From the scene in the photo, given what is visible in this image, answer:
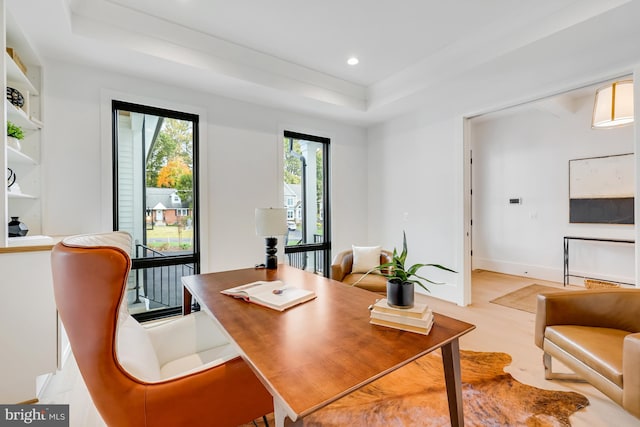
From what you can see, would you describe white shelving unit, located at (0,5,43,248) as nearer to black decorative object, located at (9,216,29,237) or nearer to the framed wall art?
black decorative object, located at (9,216,29,237)

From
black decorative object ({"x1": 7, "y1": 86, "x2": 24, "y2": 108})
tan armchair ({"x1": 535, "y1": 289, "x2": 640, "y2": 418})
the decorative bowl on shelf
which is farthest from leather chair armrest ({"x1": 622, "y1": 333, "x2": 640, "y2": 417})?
black decorative object ({"x1": 7, "y1": 86, "x2": 24, "y2": 108})

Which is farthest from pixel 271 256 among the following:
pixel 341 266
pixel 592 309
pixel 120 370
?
pixel 592 309

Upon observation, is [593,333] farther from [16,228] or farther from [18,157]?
[18,157]

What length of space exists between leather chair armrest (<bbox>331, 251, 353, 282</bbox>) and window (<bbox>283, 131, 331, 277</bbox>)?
873mm

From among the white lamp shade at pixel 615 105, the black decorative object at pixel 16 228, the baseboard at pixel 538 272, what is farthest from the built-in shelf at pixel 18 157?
the baseboard at pixel 538 272

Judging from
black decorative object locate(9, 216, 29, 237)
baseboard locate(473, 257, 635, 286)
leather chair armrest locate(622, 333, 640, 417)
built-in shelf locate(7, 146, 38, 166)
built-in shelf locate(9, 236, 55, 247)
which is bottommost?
baseboard locate(473, 257, 635, 286)

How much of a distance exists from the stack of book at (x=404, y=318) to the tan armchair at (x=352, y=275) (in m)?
1.78

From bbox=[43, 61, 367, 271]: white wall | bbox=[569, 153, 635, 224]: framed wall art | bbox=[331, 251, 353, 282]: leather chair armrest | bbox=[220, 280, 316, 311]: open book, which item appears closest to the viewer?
bbox=[220, 280, 316, 311]: open book

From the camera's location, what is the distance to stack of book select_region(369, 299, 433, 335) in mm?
1137

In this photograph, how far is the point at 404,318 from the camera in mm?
1168

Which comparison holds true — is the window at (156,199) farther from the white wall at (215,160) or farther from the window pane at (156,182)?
the white wall at (215,160)

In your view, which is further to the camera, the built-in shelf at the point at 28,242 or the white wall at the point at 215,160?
the white wall at the point at 215,160

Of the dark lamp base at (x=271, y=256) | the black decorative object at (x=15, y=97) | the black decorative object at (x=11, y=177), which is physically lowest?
the dark lamp base at (x=271, y=256)

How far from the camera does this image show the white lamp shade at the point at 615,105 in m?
2.42
